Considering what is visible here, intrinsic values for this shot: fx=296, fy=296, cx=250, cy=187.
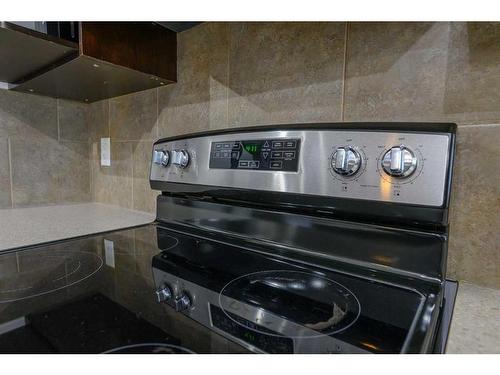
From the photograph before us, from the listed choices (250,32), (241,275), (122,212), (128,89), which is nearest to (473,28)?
(250,32)

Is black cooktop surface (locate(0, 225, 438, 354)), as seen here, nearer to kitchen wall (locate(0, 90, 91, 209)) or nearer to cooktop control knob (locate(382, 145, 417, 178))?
cooktop control knob (locate(382, 145, 417, 178))

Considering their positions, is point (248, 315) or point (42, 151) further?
point (42, 151)

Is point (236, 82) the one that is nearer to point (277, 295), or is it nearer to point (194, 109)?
point (194, 109)

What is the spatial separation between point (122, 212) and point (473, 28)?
47.7 inches

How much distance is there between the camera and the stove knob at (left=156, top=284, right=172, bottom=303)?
461 mm

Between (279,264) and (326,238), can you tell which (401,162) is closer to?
(326,238)

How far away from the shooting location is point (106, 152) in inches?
53.5

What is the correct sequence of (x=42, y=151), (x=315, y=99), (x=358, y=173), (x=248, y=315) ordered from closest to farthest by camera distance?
(x=248, y=315), (x=358, y=173), (x=315, y=99), (x=42, y=151)

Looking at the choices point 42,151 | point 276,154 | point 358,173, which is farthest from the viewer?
point 42,151

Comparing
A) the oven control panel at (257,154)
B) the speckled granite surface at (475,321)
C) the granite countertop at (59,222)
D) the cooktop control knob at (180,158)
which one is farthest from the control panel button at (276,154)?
the granite countertop at (59,222)

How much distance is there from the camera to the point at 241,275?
0.57m

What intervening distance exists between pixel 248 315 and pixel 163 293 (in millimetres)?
155

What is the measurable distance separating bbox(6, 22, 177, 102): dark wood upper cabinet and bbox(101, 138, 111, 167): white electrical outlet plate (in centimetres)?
25

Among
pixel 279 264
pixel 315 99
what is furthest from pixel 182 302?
pixel 315 99
